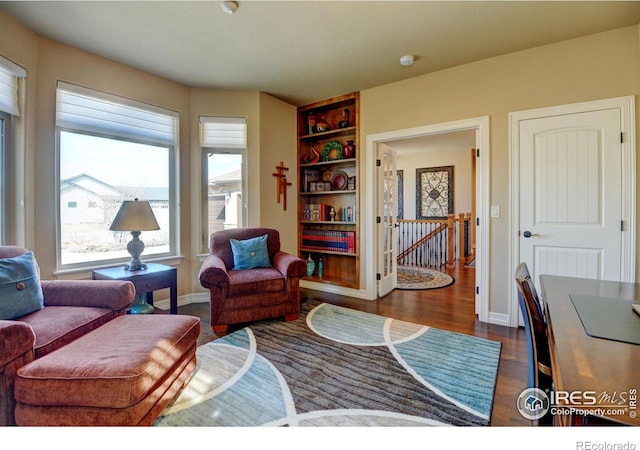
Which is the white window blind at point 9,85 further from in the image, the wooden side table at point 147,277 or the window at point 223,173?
the window at point 223,173

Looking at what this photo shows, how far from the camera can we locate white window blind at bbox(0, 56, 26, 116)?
217 centimetres

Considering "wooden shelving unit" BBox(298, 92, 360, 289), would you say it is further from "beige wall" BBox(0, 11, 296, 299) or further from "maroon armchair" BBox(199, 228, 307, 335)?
"maroon armchair" BBox(199, 228, 307, 335)

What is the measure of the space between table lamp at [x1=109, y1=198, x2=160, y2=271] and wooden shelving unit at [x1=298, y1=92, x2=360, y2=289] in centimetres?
207

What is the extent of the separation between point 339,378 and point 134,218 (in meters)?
2.14

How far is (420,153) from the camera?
7277mm

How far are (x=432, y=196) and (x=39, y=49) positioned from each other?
6.94m

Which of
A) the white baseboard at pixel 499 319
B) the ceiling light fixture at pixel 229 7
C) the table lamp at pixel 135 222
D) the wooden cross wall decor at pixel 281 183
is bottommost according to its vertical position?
the white baseboard at pixel 499 319

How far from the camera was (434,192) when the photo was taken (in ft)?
23.1

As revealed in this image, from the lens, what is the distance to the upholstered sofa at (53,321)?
1.25 metres

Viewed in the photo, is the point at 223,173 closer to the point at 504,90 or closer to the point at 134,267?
the point at 134,267

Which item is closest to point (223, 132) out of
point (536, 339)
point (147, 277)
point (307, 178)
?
point (307, 178)

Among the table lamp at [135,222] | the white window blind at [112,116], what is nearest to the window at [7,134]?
the white window blind at [112,116]

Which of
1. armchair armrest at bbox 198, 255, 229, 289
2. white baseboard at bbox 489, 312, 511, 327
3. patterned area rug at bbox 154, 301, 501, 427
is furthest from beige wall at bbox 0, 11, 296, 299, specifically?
white baseboard at bbox 489, 312, 511, 327

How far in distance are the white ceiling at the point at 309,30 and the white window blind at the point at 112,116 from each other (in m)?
0.39
